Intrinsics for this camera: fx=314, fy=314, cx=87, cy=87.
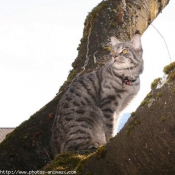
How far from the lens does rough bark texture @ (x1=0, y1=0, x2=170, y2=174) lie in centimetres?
215

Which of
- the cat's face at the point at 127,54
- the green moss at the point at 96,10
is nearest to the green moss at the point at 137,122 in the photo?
the cat's face at the point at 127,54

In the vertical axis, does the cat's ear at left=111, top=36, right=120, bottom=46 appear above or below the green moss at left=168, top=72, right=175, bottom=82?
above

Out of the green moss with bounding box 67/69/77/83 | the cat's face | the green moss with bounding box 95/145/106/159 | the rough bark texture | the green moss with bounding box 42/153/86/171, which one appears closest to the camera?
the rough bark texture

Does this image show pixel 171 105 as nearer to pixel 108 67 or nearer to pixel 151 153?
pixel 151 153

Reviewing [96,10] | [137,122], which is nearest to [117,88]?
[96,10]

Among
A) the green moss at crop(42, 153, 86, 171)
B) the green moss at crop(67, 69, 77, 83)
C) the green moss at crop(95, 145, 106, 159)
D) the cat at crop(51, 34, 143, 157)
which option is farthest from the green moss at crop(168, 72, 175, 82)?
the green moss at crop(67, 69, 77, 83)

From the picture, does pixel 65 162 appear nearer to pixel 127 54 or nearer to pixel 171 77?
pixel 171 77

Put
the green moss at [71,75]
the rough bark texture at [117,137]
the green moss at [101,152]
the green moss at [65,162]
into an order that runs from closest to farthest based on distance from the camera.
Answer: the rough bark texture at [117,137] < the green moss at [101,152] < the green moss at [65,162] < the green moss at [71,75]

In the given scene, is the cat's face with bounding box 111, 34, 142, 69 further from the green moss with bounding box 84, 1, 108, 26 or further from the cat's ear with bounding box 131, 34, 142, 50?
the green moss with bounding box 84, 1, 108, 26

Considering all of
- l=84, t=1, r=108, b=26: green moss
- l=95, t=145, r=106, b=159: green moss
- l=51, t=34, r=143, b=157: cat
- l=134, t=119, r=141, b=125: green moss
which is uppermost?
l=84, t=1, r=108, b=26: green moss

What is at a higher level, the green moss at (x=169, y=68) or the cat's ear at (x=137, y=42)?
the cat's ear at (x=137, y=42)

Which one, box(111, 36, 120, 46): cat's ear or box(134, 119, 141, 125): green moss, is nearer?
box(134, 119, 141, 125): green moss

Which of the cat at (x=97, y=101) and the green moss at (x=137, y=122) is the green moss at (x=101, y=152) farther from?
the cat at (x=97, y=101)

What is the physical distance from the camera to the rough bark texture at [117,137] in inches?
84.8
